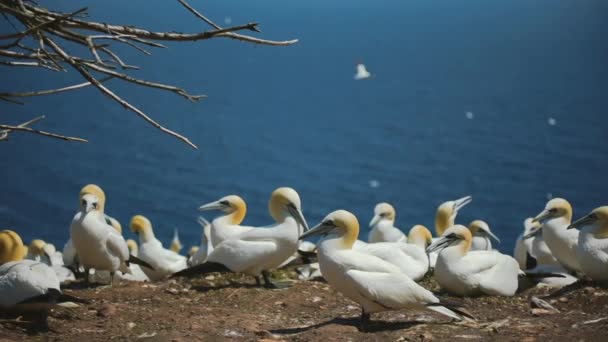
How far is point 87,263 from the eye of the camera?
28.4 feet

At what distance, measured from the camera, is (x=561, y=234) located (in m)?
8.98

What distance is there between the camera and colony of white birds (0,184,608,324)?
6301 millimetres

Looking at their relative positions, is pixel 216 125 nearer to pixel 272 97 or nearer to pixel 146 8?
pixel 272 97

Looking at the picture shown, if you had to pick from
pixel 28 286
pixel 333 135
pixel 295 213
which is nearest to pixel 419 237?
pixel 295 213

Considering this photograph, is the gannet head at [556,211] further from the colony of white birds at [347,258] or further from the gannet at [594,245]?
the gannet at [594,245]

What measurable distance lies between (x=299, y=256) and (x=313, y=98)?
45.8 m

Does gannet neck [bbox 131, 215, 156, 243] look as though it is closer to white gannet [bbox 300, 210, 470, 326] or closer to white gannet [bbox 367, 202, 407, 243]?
white gannet [bbox 367, 202, 407, 243]

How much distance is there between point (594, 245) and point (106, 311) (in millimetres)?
3960

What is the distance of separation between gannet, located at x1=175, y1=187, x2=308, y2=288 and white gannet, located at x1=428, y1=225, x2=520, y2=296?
1.21 meters

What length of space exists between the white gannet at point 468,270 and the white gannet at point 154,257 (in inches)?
142

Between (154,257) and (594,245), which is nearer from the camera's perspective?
(594,245)

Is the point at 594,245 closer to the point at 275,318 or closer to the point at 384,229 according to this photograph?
the point at 275,318

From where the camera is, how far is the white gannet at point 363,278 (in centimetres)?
626

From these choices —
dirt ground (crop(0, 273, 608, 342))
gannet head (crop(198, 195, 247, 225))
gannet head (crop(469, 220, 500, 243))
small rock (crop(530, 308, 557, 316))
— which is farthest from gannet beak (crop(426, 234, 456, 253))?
gannet head (crop(469, 220, 500, 243))
